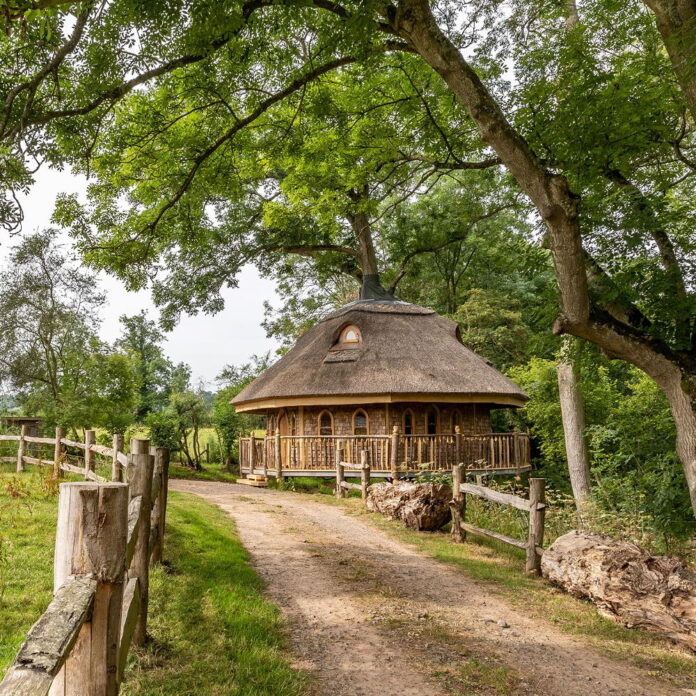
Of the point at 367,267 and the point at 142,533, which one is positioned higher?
the point at 367,267

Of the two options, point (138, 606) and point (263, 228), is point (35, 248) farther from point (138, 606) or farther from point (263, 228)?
point (138, 606)

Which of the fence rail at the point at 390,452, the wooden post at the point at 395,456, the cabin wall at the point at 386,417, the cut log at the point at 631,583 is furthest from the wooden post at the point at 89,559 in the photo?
the cabin wall at the point at 386,417

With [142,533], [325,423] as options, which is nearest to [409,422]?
[325,423]

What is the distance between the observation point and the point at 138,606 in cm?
452

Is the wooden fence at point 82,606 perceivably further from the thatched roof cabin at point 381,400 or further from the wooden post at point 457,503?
the thatched roof cabin at point 381,400

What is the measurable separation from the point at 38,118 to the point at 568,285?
22.2ft

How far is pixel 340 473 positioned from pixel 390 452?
67.2 inches

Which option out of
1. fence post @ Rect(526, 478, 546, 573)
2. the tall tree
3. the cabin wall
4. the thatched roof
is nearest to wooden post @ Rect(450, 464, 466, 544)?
fence post @ Rect(526, 478, 546, 573)

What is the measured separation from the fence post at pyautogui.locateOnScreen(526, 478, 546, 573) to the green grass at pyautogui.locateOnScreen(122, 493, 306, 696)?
4100mm

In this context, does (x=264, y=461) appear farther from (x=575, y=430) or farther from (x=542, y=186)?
(x=542, y=186)

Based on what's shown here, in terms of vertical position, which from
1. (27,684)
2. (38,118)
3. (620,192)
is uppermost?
(38,118)

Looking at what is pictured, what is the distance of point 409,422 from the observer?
21.0m

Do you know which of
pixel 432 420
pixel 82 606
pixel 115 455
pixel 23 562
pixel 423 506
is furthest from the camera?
pixel 432 420

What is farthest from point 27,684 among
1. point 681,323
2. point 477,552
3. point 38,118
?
point 477,552
